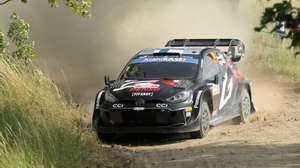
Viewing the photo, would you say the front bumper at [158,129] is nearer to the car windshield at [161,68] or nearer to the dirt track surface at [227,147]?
the dirt track surface at [227,147]

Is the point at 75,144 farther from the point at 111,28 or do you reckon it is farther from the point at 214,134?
the point at 111,28

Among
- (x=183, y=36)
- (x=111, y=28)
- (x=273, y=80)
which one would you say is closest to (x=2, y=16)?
(x=111, y=28)

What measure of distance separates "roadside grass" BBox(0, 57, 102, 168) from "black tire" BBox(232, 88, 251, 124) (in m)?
3.44

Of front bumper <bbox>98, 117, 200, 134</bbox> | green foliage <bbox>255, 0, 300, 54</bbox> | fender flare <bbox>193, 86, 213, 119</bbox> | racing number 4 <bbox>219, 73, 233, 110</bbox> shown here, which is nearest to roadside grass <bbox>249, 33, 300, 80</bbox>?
racing number 4 <bbox>219, 73, 233, 110</bbox>

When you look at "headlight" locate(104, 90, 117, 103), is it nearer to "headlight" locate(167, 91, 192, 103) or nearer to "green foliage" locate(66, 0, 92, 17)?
"headlight" locate(167, 91, 192, 103)

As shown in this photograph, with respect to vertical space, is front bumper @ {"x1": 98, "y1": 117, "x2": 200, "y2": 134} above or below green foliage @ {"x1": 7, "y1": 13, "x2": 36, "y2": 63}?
below

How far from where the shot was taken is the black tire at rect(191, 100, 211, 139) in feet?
42.5

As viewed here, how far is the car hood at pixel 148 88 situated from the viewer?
41.5ft

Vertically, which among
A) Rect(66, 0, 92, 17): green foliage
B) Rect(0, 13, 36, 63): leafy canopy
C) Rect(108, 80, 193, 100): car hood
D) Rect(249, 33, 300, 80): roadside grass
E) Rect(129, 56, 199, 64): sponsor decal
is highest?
Rect(66, 0, 92, 17): green foliage

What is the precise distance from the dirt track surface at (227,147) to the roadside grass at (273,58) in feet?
22.1

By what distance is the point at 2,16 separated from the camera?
76.6ft

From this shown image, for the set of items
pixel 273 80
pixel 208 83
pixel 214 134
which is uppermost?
pixel 208 83

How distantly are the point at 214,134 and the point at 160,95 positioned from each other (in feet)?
4.90

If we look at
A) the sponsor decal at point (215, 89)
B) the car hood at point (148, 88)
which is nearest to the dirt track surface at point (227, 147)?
the sponsor decal at point (215, 89)
